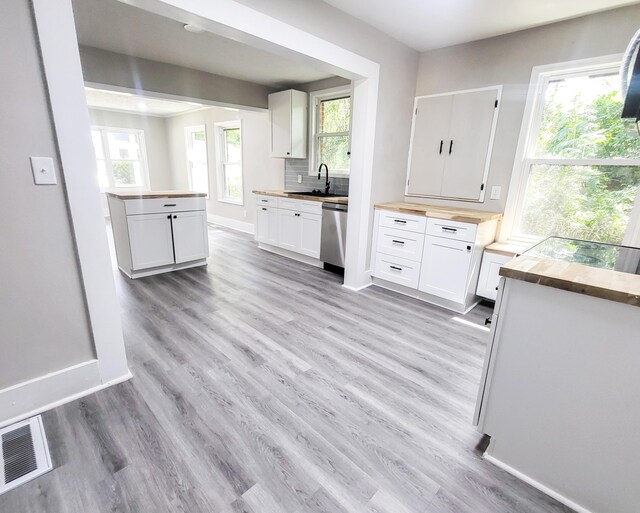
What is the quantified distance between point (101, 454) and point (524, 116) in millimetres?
3750

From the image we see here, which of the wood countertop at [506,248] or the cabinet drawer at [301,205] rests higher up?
the cabinet drawer at [301,205]

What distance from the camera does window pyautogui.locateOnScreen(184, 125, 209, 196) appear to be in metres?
6.60

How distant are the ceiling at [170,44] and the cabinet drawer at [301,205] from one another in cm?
145

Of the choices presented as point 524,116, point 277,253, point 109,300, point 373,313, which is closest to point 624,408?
point 373,313

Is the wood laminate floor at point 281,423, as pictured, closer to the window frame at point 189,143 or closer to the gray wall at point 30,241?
the gray wall at point 30,241

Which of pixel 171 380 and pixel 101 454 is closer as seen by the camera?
pixel 101 454

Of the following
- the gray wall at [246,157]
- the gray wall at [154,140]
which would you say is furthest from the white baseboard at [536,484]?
the gray wall at [154,140]

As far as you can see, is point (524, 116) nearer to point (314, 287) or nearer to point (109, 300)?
point (314, 287)

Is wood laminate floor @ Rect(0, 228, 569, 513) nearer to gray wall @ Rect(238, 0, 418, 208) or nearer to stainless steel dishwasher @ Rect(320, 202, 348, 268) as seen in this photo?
stainless steel dishwasher @ Rect(320, 202, 348, 268)

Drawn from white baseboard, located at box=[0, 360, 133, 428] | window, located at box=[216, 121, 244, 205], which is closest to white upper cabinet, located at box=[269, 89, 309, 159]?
window, located at box=[216, 121, 244, 205]

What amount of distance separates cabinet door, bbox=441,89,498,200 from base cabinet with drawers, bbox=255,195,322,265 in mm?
1525

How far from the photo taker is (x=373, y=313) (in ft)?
9.09

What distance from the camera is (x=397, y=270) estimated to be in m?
3.17

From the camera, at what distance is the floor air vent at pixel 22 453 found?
123 centimetres
